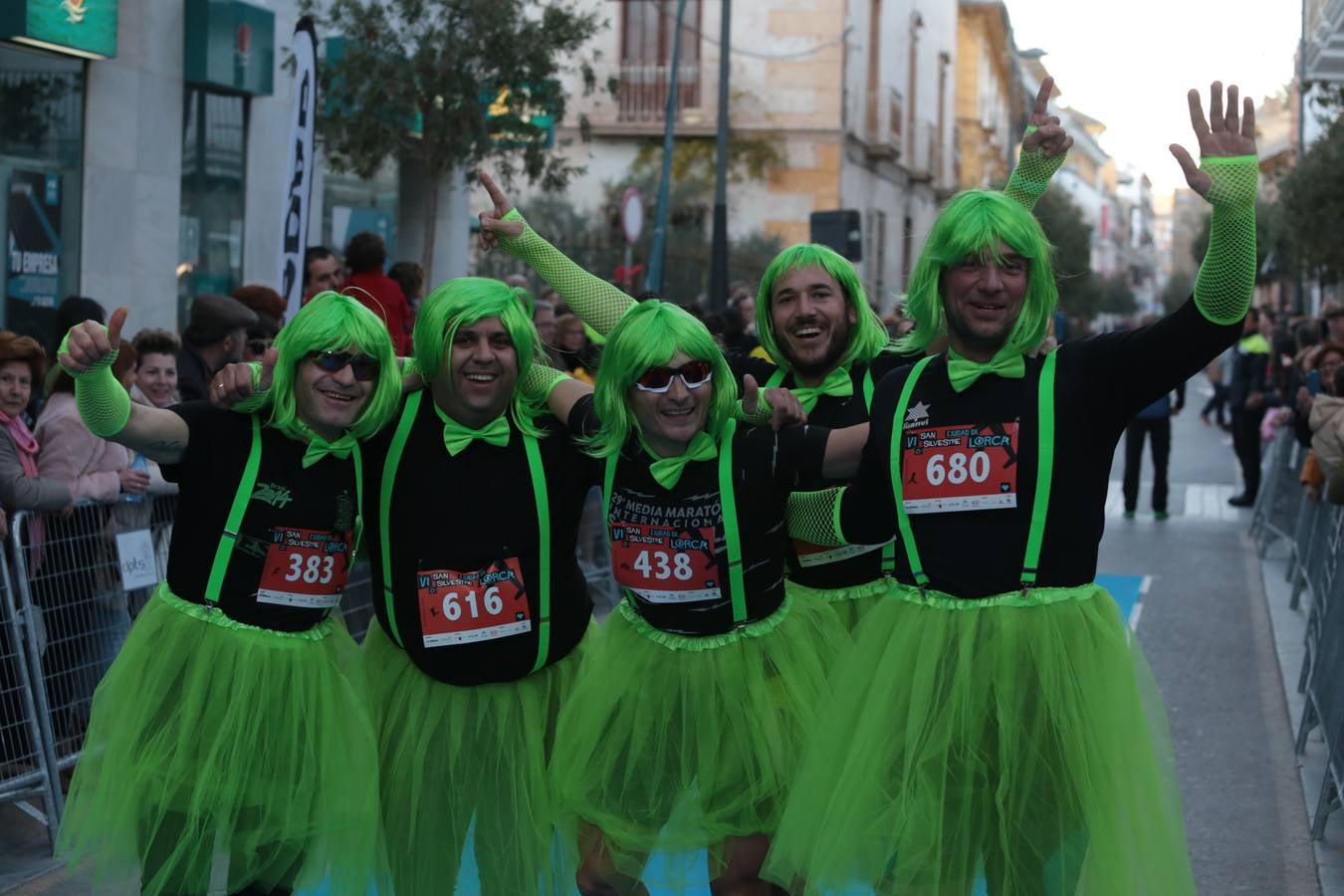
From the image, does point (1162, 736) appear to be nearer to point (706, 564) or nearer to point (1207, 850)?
point (706, 564)

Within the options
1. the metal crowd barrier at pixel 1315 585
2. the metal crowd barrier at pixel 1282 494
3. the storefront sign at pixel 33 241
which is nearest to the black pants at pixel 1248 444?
the metal crowd barrier at pixel 1315 585

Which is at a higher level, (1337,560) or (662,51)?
(662,51)

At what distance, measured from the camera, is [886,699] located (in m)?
3.59

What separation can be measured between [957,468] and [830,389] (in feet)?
3.61

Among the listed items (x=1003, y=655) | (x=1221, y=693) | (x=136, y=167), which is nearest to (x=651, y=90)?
(x=136, y=167)

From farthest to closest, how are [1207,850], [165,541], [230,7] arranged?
[230,7] → [165,541] → [1207,850]

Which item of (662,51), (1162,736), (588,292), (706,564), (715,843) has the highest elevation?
(662,51)

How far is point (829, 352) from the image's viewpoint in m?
4.66

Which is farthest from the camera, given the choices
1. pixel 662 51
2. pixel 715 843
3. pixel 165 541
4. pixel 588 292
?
pixel 662 51

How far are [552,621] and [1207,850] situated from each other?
10.4ft

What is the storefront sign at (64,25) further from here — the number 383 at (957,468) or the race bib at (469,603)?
the number 383 at (957,468)

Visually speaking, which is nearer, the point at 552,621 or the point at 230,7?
the point at 552,621

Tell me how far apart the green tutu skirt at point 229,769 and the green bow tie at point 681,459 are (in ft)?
2.98

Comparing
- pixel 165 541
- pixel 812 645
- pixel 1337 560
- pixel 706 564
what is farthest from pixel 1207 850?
pixel 165 541
